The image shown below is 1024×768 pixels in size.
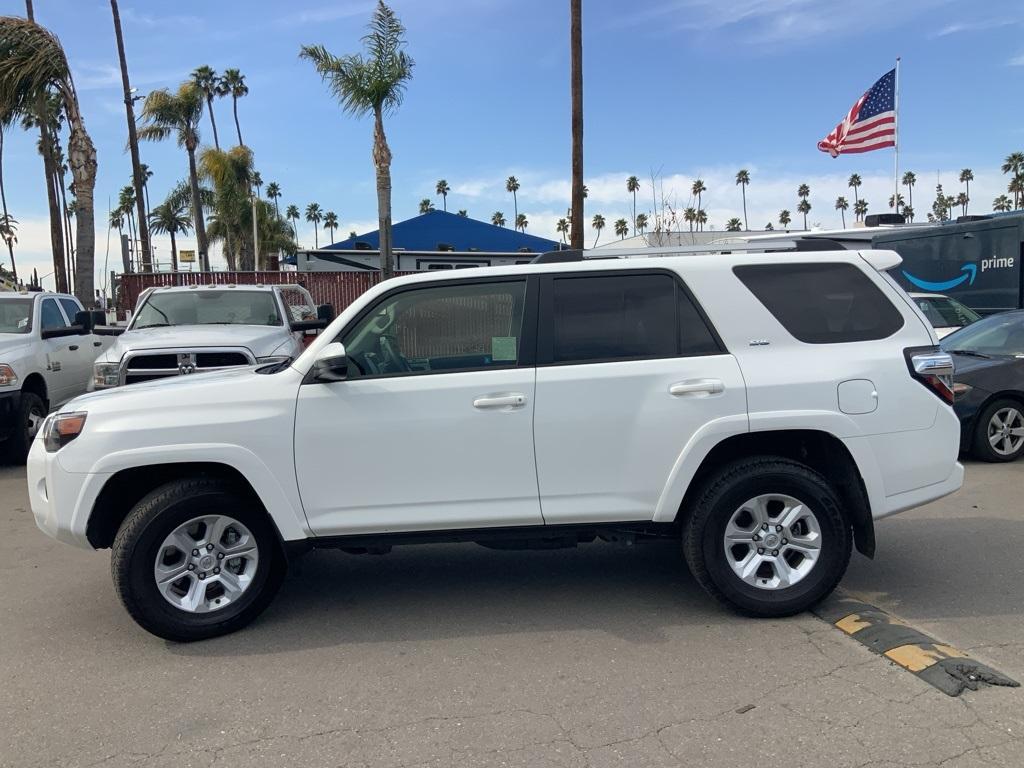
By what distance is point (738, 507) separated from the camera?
4258mm

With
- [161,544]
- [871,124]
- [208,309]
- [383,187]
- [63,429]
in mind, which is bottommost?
[161,544]

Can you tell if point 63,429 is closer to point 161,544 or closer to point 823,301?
point 161,544

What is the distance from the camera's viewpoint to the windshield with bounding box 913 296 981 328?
37.8 feet

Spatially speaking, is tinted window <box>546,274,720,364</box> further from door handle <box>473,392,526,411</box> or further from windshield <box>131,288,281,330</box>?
windshield <box>131,288,281,330</box>

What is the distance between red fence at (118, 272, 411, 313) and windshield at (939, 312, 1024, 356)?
13.7 meters

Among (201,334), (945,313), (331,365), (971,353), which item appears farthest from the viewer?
(945,313)

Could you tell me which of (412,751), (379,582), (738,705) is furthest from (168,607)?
(738,705)

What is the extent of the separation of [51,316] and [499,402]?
333 inches

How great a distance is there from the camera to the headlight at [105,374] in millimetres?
7879

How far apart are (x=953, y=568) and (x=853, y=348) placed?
177cm

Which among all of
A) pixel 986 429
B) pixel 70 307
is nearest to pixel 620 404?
pixel 986 429

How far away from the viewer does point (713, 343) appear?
4.34 m

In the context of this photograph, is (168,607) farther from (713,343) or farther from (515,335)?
(713,343)

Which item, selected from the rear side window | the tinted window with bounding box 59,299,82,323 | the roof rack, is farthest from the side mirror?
the tinted window with bounding box 59,299,82,323
